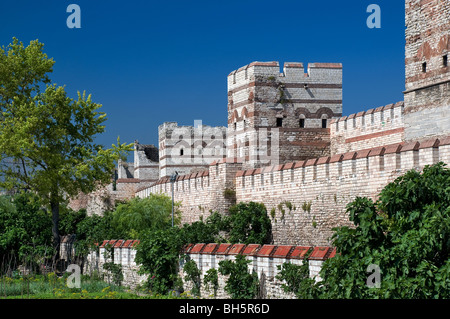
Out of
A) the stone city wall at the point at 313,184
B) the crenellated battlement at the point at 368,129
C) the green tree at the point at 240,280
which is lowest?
the green tree at the point at 240,280

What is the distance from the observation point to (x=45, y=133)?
25.0m

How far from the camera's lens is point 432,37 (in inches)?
676

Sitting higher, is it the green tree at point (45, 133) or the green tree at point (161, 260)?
the green tree at point (45, 133)

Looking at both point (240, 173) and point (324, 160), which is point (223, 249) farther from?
point (240, 173)

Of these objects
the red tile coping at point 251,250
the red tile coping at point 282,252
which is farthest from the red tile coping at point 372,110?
the red tile coping at point 282,252

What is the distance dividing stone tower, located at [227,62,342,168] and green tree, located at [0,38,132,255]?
438 cm

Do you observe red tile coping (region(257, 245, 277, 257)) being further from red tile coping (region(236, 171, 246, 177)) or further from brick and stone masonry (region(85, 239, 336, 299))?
red tile coping (region(236, 171, 246, 177))

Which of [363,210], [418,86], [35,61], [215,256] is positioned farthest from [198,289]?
[35,61]

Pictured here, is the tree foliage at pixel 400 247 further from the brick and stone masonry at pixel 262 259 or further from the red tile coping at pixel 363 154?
the red tile coping at pixel 363 154

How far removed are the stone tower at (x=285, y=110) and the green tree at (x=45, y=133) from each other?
4378 millimetres

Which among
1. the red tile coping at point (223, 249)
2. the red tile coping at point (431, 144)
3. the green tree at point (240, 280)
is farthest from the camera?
the red tile coping at point (431, 144)

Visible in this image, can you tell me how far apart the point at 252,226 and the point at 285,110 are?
548 cm

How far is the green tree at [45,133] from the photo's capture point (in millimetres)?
24422
